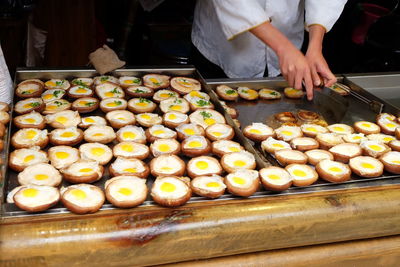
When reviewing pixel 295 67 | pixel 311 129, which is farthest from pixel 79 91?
pixel 311 129

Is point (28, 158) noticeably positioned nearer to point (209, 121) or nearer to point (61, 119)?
point (61, 119)

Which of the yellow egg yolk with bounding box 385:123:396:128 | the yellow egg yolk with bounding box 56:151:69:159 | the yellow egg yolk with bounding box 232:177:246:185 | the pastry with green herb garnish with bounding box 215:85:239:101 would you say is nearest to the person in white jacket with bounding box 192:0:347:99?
the pastry with green herb garnish with bounding box 215:85:239:101

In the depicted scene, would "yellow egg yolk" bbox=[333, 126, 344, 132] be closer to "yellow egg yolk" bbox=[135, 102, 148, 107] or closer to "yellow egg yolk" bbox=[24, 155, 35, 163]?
"yellow egg yolk" bbox=[135, 102, 148, 107]

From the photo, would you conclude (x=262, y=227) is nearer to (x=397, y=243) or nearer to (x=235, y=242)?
(x=235, y=242)

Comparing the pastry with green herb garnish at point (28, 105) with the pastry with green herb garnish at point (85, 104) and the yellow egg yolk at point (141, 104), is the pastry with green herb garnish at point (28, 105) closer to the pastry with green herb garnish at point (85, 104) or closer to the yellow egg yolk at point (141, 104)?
the pastry with green herb garnish at point (85, 104)

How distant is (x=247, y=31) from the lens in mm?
3361

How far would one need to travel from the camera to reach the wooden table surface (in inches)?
64.3

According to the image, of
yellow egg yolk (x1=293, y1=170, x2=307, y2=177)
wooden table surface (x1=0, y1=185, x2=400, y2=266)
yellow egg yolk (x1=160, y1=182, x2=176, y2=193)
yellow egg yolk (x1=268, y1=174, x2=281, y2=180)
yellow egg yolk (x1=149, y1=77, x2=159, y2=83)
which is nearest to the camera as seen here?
wooden table surface (x1=0, y1=185, x2=400, y2=266)

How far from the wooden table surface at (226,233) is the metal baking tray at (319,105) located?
42.3 inches

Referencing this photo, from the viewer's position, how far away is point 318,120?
3.08 meters

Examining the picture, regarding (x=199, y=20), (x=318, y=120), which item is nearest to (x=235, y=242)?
(x=318, y=120)

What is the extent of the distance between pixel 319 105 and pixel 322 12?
729 millimetres

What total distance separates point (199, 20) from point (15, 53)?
2.63 m

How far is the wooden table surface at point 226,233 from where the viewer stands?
64.3 inches
